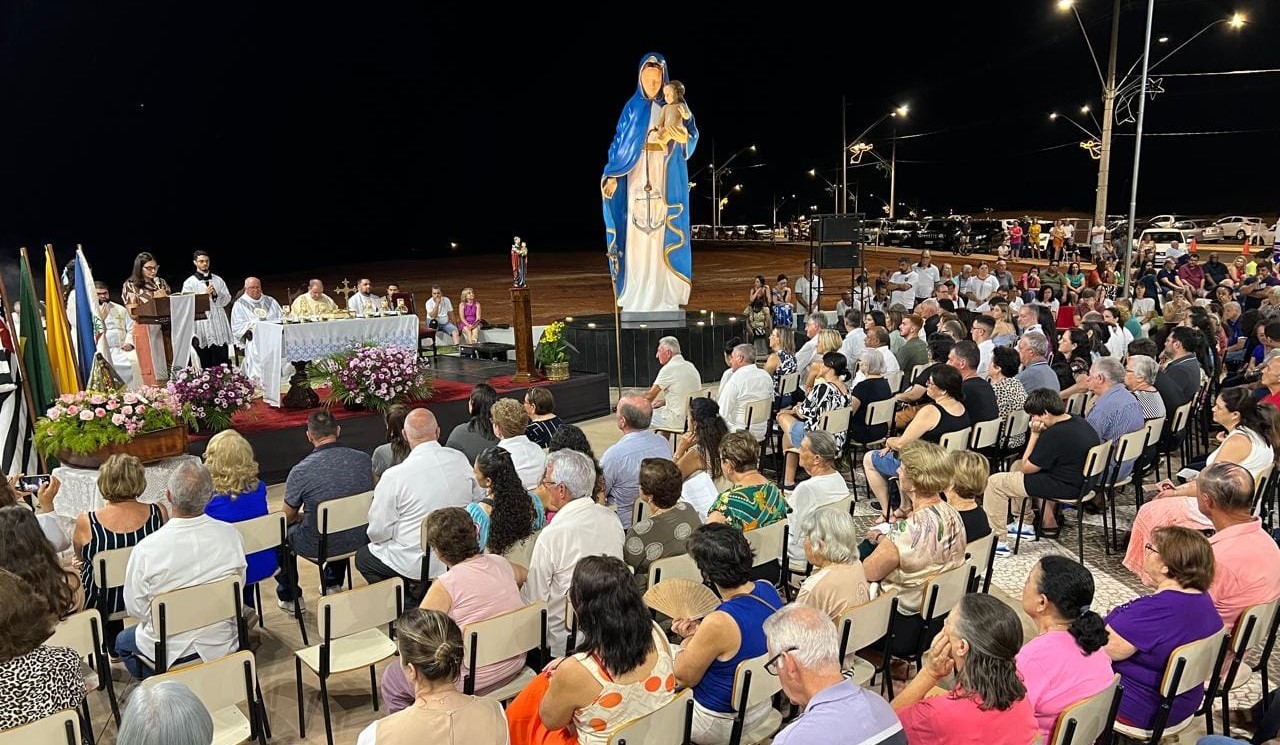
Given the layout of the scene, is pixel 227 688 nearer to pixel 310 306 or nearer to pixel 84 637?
pixel 84 637

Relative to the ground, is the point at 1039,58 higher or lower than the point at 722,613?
higher

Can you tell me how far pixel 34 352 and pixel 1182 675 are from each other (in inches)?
330

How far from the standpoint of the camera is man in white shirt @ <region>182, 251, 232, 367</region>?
32.1ft

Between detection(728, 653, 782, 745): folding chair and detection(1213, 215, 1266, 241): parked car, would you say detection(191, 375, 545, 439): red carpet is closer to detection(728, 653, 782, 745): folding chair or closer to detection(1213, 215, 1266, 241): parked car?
detection(728, 653, 782, 745): folding chair

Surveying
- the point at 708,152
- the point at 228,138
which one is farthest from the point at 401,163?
the point at 708,152

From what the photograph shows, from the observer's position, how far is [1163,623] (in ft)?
11.1

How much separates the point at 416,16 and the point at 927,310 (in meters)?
25.8

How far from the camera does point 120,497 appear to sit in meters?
4.46

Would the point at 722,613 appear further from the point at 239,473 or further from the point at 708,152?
the point at 708,152

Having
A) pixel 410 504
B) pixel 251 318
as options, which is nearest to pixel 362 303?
pixel 251 318

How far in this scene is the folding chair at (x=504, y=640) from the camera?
11.3ft

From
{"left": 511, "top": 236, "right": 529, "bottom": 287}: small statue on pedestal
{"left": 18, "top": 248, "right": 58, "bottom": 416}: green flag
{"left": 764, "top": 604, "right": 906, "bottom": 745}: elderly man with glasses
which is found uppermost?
{"left": 511, "top": 236, "right": 529, "bottom": 287}: small statue on pedestal

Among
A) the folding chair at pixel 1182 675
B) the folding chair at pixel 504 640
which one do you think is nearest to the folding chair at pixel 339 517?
the folding chair at pixel 504 640

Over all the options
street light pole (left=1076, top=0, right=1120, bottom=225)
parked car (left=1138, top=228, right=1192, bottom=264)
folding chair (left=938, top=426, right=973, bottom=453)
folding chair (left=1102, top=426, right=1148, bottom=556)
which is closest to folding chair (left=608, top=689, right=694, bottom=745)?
folding chair (left=938, top=426, right=973, bottom=453)
